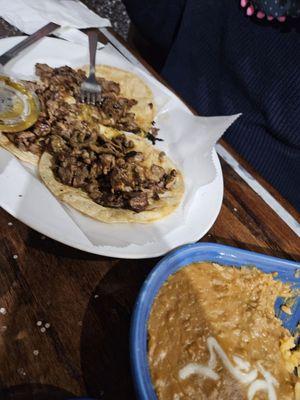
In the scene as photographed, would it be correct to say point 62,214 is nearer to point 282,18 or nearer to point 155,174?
point 155,174

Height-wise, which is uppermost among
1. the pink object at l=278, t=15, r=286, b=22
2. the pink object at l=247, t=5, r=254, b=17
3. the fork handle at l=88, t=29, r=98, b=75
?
the pink object at l=278, t=15, r=286, b=22

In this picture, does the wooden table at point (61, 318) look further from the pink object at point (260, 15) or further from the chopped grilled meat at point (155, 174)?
the pink object at point (260, 15)

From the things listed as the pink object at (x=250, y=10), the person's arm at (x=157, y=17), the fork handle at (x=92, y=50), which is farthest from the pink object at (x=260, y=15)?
the fork handle at (x=92, y=50)

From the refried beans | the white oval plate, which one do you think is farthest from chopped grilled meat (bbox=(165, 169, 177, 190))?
the refried beans

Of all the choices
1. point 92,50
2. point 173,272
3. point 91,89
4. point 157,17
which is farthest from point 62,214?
point 157,17

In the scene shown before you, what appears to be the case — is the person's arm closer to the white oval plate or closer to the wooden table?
the white oval plate

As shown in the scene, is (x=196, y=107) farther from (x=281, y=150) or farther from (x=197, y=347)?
(x=197, y=347)

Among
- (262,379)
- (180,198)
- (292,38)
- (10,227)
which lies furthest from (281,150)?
(10,227)
